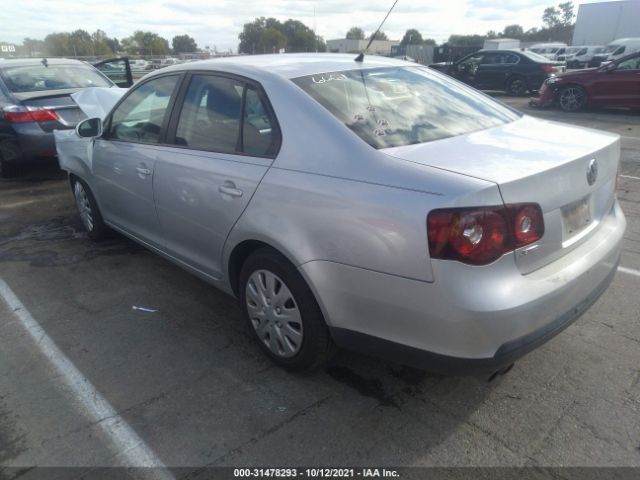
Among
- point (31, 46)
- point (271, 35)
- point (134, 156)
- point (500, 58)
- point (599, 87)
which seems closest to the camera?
point (134, 156)

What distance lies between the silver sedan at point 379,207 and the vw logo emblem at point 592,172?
0.03 ft

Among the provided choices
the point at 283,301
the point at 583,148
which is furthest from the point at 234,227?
the point at 583,148

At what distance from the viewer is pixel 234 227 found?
2842 millimetres

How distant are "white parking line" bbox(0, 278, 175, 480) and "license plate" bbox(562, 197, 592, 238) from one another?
211cm

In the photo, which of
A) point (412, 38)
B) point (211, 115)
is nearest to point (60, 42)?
point (412, 38)

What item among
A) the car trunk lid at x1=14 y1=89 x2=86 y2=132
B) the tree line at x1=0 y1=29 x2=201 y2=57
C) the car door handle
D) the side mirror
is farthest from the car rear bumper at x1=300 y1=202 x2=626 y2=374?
the tree line at x1=0 y1=29 x2=201 y2=57

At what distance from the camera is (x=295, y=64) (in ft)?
9.92

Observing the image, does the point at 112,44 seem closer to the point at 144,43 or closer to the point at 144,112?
the point at 144,43

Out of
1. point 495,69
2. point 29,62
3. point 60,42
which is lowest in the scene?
point 495,69

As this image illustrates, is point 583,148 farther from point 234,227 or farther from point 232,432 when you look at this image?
point 232,432

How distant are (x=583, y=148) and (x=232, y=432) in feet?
7.26

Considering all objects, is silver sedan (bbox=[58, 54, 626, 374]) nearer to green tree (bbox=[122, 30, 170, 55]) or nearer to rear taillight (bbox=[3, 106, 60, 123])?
rear taillight (bbox=[3, 106, 60, 123])

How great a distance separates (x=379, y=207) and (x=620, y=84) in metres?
12.8

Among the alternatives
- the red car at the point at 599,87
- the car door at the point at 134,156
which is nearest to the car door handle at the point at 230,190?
the car door at the point at 134,156
